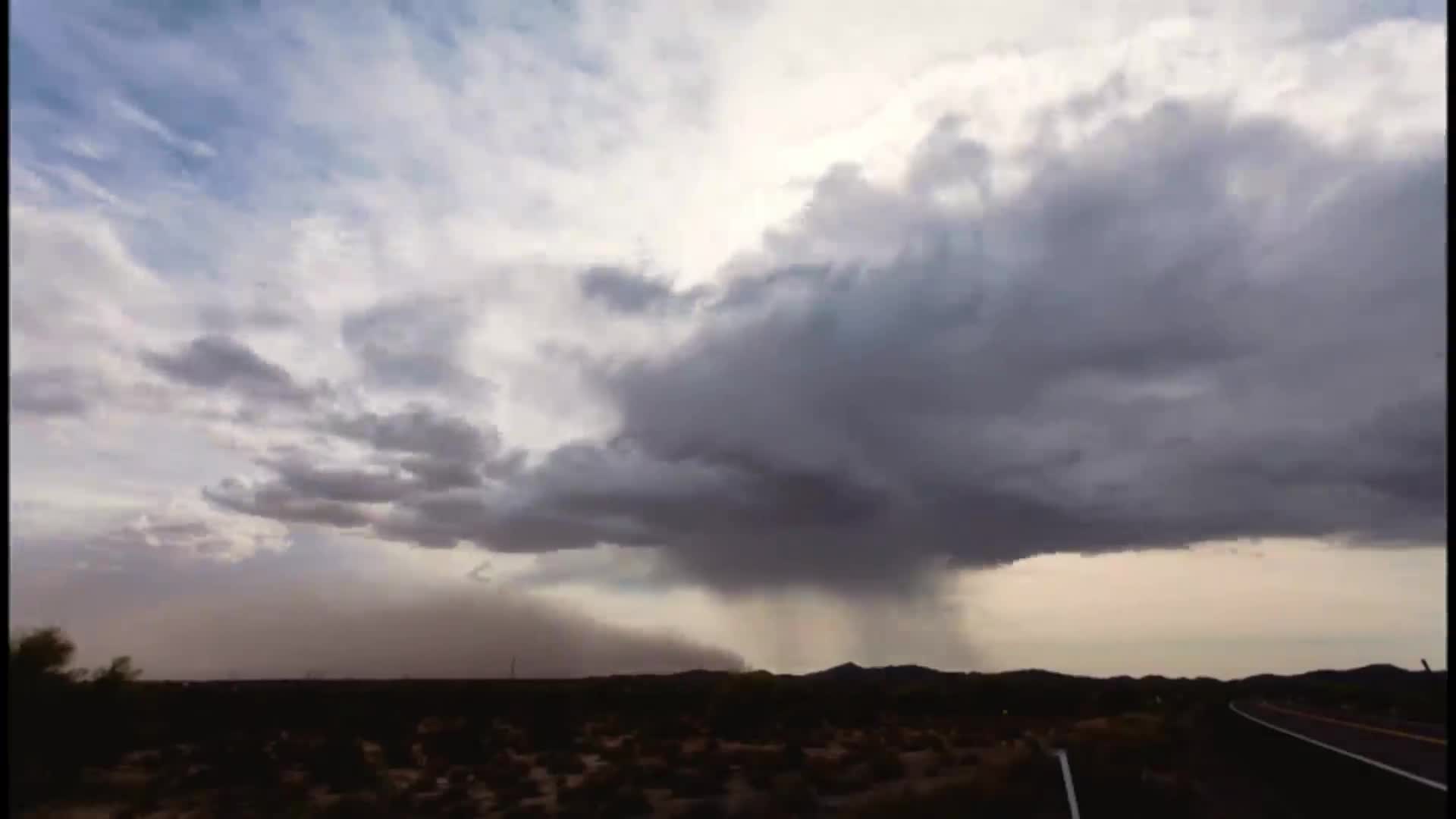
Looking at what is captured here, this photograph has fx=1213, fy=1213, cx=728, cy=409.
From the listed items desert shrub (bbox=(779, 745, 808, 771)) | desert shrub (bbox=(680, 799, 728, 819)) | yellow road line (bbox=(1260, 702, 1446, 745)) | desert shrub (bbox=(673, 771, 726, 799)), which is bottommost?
desert shrub (bbox=(680, 799, 728, 819))

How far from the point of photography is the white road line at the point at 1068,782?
2161cm

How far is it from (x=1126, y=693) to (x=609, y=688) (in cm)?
5322

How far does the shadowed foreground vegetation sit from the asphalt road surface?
3710mm

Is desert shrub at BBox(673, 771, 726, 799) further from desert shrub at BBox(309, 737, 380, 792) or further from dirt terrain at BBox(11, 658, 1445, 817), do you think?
desert shrub at BBox(309, 737, 380, 792)

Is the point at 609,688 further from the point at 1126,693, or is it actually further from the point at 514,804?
the point at 514,804

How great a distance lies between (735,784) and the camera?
32.6m

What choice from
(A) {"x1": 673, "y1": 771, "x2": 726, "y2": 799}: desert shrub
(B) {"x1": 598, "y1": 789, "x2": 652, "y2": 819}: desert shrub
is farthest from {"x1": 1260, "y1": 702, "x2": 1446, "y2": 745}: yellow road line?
(B) {"x1": 598, "y1": 789, "x2": 652, "y2": 819}: desert shrub

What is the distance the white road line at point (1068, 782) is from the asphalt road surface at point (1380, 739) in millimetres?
7284

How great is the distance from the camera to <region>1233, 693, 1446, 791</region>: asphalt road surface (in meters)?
30.5

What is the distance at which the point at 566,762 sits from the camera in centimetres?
3984

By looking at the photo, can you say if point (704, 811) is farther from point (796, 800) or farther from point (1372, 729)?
point (1372, 729)

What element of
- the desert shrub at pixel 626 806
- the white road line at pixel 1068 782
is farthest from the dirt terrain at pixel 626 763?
the white road line at pixel 1068 782

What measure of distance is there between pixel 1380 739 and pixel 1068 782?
24498mm

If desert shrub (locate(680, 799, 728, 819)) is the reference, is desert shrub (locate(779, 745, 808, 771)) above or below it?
above
